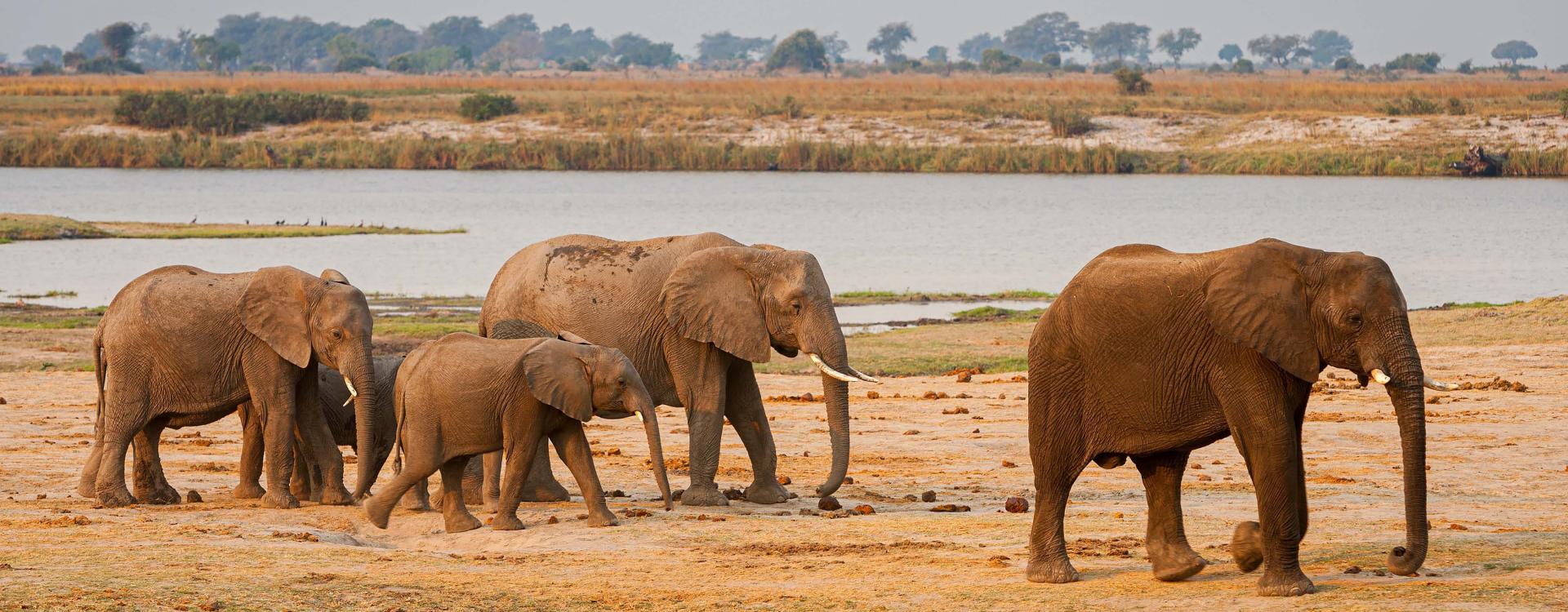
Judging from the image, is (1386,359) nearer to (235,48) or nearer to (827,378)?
(827,378)

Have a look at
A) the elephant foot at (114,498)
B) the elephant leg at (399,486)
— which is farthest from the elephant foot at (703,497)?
Result: the elephant foot at (114,498)

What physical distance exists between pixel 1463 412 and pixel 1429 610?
9.16 metres

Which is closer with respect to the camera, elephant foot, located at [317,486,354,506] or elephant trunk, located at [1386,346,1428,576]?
elephant trunk, located at [1386,346,1428,576]

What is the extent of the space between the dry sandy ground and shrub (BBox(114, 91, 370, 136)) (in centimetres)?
5374

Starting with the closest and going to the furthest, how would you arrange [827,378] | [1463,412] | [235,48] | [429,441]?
[429,441]
[827,378]
[1463,412]
[235,48]

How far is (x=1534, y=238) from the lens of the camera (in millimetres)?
41219

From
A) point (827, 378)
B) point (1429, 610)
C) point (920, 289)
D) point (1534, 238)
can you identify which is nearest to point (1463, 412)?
point (827, 378)

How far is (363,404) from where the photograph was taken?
38.8 ft

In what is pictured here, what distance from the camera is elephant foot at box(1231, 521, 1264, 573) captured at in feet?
28.6

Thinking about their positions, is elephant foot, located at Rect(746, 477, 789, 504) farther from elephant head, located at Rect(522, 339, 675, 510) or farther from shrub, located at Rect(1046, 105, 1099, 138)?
shrub, located at Rect(1046, 105, 1099, 138)

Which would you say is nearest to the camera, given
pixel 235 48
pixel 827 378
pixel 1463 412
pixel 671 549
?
pixel 671 549

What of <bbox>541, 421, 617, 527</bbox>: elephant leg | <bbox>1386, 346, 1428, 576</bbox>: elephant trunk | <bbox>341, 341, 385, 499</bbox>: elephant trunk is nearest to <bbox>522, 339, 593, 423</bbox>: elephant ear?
<bbox>541, 421, 617, 527</bbox>: elephant leg

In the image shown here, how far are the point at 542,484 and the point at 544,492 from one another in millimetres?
56

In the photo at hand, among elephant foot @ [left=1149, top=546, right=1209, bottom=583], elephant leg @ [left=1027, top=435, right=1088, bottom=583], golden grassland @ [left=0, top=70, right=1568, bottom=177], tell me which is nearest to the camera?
elephant foot @ [left=1149, top=546, right=1209, bottom=583]
